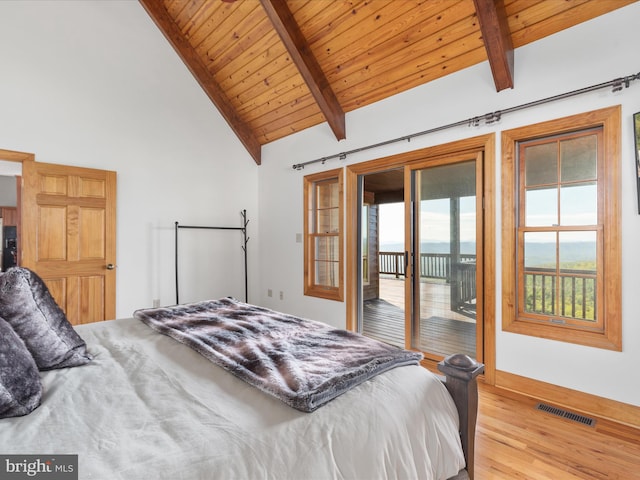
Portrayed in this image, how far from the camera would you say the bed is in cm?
81

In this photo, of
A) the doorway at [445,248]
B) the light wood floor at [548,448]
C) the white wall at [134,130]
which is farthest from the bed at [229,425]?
the white wall at [134,130]

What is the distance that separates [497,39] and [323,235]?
2.77 m

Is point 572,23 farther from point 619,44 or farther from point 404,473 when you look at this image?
point 404,473

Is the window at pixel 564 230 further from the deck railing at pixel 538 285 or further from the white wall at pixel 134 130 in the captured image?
the white wall at pixel 134 130

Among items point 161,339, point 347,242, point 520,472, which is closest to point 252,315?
point 161,339

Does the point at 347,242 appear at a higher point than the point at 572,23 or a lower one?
lower

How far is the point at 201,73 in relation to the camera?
457 cm

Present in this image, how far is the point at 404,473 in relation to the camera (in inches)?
38.9

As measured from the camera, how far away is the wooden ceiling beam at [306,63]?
10.6 ft

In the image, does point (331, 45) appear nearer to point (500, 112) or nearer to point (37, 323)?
point (500, 112)

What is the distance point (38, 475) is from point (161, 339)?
3.19 ft

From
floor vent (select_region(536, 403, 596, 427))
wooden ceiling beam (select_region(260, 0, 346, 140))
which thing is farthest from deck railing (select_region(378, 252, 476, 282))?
wooden ceiling beam (select_region(260, 0, 346, 140))

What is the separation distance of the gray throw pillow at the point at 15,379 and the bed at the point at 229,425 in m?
0.03

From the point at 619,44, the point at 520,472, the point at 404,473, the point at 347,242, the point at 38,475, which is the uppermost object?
the point at 619,44
